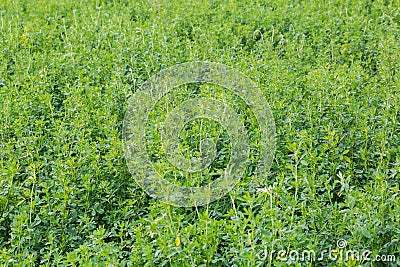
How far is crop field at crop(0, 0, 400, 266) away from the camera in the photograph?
3.09m

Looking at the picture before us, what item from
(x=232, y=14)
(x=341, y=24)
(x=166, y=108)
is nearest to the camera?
(x=166, y=108)

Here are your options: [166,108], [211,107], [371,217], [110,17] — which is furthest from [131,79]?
[371,217]

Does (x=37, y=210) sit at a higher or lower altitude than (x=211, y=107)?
lower

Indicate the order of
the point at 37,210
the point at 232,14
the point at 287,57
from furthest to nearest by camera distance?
the point at 232,14 < the point at 287,57 < the point at 37,210

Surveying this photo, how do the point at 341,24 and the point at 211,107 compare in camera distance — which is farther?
the point at 341,24

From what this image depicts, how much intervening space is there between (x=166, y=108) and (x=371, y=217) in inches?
80.9

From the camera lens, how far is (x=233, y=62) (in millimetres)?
5543

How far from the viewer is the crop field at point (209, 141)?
3.09 m

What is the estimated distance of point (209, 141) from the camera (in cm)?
408

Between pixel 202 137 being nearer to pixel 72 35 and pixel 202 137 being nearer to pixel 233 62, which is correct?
pixel 233 62

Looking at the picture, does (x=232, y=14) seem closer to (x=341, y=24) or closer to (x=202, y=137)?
(x=341, y=24)

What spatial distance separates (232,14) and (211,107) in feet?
9.90

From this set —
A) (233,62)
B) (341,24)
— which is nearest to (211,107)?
(233,62)

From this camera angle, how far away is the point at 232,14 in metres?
7.08
